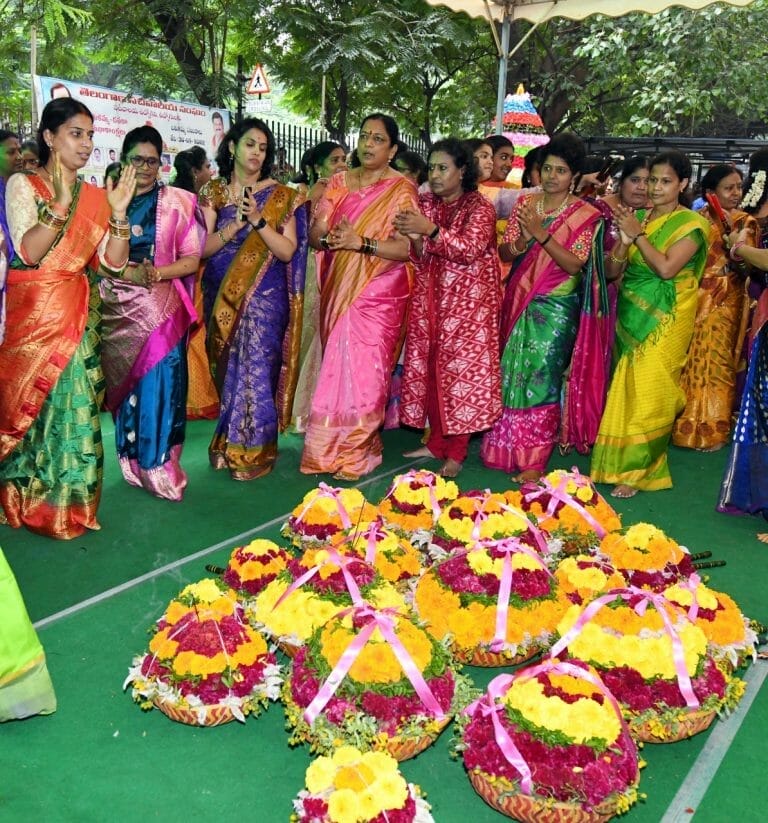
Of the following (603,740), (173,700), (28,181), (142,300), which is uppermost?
(28,181)

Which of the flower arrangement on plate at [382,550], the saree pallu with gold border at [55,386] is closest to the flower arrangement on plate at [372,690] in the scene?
the flower arrangement on plate at [382,550]

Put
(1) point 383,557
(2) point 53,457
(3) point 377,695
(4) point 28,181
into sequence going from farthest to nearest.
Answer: (2) point 53,457, (4) point 28,181, (1) point 383,557, (3) point 377,695

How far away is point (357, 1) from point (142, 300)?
567 cm

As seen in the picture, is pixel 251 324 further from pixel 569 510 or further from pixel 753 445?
pixel 753 445

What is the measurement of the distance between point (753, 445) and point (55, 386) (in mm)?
3362

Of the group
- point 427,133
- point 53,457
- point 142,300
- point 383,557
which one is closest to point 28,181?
point 142,300

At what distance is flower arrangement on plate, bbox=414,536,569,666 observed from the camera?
2.83 metres

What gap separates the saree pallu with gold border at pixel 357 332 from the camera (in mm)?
4851

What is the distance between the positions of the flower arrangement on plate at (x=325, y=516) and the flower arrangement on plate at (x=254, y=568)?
0.86 ft

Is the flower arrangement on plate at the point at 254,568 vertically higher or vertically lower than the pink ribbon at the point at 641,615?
lower

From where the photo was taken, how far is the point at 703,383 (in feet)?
19.6

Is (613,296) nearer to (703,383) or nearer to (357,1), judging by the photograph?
(703,383)

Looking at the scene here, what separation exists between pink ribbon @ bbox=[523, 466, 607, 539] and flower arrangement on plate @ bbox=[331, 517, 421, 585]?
0.64m

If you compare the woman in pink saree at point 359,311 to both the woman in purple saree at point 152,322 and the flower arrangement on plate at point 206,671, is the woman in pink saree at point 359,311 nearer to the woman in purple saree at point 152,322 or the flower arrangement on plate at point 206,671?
the woman in purple saree at point 152,322
